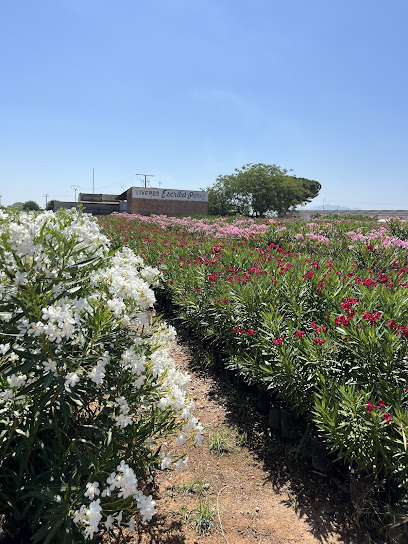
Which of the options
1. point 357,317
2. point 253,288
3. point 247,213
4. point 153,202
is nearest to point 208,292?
point 253,288

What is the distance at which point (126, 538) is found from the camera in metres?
2.18

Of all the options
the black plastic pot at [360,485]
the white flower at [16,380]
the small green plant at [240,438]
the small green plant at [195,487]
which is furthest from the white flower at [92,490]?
the small green plant at [240,438]

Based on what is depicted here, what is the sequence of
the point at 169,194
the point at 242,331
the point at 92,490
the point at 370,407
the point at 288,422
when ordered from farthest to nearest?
the point at 169,194 → the point at 242,331 → the point at 288,422 → the point at 370,407 → the point at 92,490

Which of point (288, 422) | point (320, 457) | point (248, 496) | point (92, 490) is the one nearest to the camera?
point (92, 490)

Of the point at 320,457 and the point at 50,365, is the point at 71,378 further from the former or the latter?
the point at 320,457

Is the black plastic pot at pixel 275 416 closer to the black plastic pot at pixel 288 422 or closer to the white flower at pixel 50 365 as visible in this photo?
the black plastic pot at pixel 288 422

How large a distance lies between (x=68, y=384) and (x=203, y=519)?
1415mm

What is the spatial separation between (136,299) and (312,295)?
233 centimetres

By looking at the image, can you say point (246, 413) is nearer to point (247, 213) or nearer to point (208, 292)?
point (208, 292)

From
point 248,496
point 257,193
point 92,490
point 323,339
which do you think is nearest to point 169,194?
point 257,193

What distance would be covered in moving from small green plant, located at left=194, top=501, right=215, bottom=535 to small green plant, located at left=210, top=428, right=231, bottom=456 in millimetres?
631

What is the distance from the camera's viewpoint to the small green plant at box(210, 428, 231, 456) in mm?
3113

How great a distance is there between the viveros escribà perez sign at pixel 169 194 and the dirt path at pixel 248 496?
37746 millimetres

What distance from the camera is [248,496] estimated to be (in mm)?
2645
